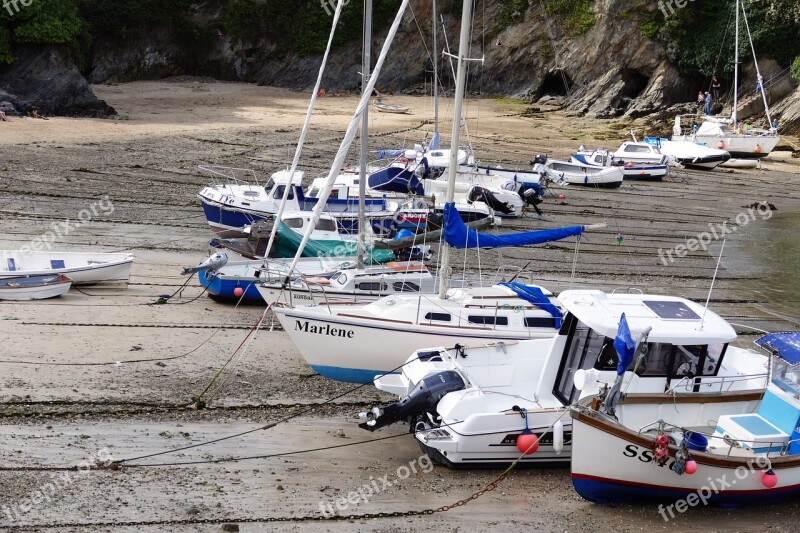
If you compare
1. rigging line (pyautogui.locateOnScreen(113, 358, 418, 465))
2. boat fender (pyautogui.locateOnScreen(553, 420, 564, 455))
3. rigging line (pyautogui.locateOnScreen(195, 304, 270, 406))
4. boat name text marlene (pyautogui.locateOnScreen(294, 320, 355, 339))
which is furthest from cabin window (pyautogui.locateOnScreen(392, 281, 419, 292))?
boat fender (pyautogui.locateOnScreen(553, 420, 564, 455))

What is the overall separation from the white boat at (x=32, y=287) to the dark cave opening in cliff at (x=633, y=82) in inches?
1762

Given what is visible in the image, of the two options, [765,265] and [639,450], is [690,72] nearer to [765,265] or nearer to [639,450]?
[765,265]

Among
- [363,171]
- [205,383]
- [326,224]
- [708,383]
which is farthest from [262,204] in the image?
[708,383]

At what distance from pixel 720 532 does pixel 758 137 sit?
129ft

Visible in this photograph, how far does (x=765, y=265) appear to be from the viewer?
1169 inches

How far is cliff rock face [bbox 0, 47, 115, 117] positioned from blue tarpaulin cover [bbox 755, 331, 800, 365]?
3934 cm

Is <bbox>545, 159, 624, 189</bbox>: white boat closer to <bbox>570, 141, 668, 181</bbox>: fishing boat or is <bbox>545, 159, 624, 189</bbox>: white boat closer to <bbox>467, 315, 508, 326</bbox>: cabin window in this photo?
<bbox>570, 141, 668, 181</bbox>: fishing boat

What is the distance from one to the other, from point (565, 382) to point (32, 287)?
12150mm

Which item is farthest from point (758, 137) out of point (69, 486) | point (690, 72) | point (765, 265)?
point (69, 486)

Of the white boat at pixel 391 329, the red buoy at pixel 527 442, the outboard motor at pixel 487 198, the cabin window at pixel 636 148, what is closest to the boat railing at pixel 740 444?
the red buoy at pixel 527 442

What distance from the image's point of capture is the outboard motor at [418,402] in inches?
550

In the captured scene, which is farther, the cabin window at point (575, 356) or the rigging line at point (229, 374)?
the rigging line at point (229, 374)

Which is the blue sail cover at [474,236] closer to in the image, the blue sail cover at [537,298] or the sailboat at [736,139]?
the blue sail cover at [537,298]

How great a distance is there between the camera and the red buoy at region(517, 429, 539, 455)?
44.8 feet
